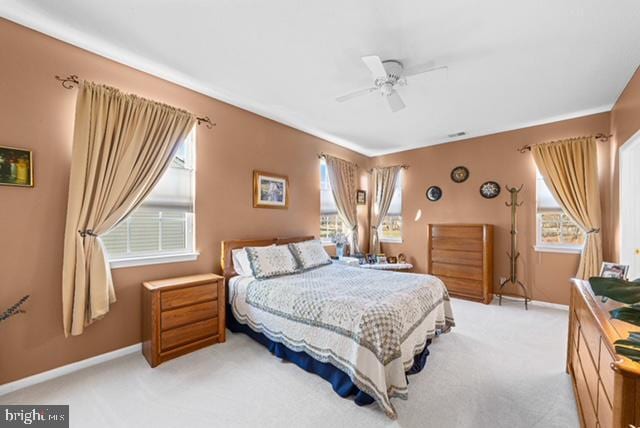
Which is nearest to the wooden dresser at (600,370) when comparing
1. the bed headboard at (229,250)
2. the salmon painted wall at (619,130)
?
the salmon painted wall at (619,130)

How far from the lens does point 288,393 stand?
2.13m

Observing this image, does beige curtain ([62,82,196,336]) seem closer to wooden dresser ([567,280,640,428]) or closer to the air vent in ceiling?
wooden dresser ([567,280,640,428])

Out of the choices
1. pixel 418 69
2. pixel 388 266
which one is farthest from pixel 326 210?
pixel 418 69

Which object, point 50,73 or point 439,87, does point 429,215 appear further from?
point 50,73

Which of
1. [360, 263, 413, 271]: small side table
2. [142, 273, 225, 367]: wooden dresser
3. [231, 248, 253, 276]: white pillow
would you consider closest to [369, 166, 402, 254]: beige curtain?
[360, 263, 413, 271]: small side table

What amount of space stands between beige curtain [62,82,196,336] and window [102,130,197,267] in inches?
7.3

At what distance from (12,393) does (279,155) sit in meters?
3.56

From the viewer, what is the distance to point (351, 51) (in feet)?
8.09

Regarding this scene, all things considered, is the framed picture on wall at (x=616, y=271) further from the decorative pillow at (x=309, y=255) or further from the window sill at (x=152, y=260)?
the window sill at (x=152, y=260)

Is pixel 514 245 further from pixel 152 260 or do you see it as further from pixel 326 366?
pixel 152 260

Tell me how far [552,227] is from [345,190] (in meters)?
3.35

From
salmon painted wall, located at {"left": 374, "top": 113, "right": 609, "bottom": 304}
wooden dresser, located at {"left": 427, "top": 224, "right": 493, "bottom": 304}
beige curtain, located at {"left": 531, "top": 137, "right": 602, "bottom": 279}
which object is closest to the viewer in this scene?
beige curtain, located at {"left": 531, "top": 137, "right": 602, "bottom": 279}

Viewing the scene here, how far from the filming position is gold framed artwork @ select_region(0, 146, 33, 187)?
6.84 ft

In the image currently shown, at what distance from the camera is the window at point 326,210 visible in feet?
16.5
